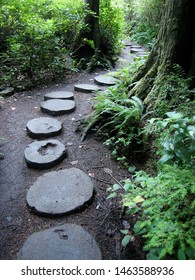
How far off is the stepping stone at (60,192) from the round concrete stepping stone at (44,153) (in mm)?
261

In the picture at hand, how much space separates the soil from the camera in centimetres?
266

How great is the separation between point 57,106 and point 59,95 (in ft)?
2.38

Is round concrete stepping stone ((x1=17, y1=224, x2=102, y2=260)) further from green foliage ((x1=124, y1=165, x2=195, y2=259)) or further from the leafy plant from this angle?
green foliage ((x1=124, y1=165, x2=195, y2=259))

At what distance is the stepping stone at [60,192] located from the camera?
296 centimetres

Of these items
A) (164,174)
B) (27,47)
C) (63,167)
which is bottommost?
(63,167)

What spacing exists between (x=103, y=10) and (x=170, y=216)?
8.81 m

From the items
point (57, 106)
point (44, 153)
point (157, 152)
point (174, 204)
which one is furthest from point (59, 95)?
point (174, 204)

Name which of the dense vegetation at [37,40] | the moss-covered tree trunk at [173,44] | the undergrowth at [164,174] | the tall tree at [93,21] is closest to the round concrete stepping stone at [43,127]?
the undergrowth at [164,174]

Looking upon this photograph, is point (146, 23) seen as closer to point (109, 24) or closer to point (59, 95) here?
point (109, 24)

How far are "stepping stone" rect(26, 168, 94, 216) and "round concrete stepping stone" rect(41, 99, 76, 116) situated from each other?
205cm

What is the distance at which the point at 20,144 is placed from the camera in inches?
173

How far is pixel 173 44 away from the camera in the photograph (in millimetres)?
4355

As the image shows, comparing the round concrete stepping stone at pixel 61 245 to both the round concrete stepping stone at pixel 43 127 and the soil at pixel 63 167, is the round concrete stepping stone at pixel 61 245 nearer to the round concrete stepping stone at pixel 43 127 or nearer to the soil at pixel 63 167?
the soil at pixel 63 167
